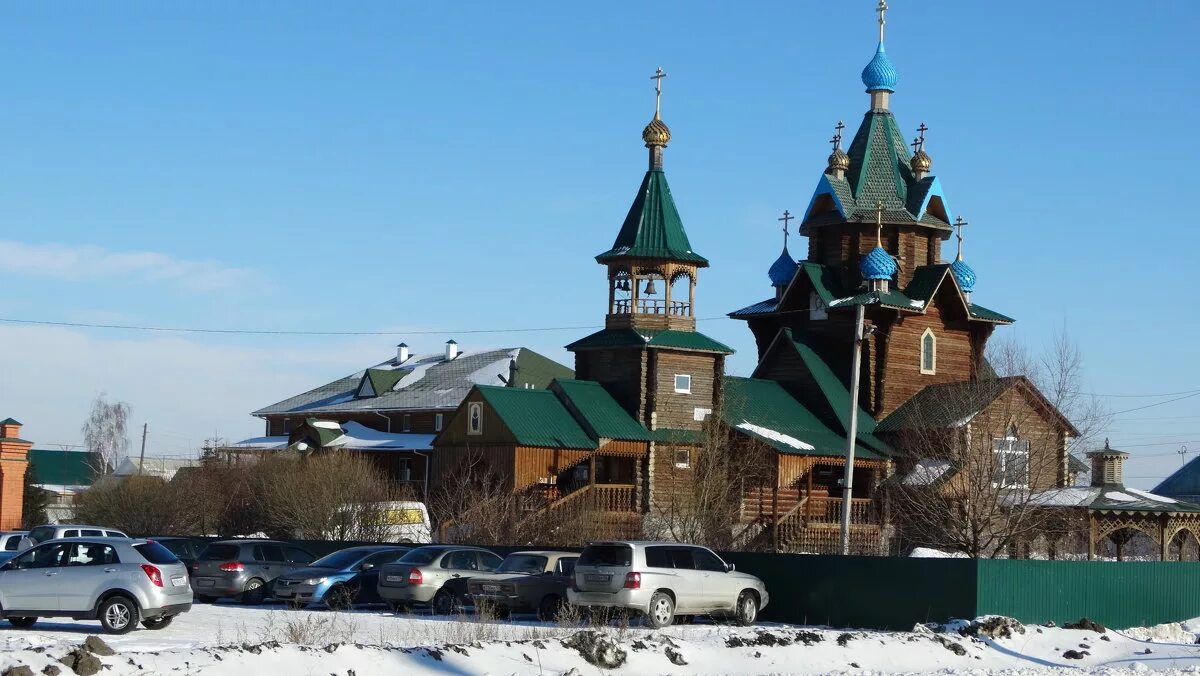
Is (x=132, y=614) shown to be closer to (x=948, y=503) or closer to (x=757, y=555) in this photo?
(x=757, y=555)

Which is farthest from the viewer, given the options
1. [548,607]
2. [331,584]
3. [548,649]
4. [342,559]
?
[342,559]

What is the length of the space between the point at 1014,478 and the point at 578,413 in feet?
46.8

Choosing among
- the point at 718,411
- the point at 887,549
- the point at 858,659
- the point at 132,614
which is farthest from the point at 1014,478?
the point at 132,614

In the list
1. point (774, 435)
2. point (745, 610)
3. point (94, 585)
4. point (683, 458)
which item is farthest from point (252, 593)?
point (774, 435)

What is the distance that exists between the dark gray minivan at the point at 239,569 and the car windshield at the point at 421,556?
265cm

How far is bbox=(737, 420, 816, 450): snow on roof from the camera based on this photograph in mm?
46281

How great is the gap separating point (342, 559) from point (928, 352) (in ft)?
90.6

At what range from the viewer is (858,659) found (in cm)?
2145

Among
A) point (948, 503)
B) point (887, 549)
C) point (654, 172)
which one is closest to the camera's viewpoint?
point (948, 503)

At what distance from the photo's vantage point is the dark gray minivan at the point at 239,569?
97.8ft

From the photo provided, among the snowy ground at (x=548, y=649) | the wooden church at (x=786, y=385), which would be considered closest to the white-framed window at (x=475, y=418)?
the wooden church at (x=786, y=385)

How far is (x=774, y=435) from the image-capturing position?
46688mm

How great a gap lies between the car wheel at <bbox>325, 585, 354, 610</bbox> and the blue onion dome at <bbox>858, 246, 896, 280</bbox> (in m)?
26.5

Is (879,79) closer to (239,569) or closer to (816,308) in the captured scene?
(816,308)
